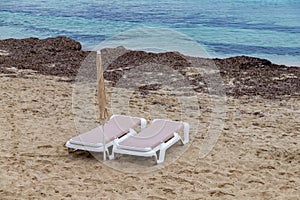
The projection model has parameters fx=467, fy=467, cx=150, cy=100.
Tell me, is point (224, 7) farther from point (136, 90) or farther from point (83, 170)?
point (83, 170)

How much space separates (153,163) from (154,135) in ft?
1.34

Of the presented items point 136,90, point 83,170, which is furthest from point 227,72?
point 83,170

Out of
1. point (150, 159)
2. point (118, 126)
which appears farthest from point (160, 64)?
point (150, 159)

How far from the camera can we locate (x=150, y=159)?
532cm

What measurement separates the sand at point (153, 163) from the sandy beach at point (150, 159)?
1cm

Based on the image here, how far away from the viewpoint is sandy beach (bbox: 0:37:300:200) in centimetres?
456

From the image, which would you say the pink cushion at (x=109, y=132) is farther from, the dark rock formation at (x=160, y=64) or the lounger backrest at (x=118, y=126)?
the dark rock formation at (x=160, y=64)

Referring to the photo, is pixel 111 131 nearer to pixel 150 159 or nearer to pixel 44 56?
pixel 150 159

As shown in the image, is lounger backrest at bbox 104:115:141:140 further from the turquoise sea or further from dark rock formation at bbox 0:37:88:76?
the turquoise sea

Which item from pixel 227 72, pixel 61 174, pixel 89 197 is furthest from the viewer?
pixel 227 72

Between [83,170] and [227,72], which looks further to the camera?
[227,72]

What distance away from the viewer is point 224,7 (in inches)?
1396

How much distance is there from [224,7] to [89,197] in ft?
107

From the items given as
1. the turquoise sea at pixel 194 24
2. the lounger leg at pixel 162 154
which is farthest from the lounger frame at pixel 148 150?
the turquoise sea at pixel 194 24
